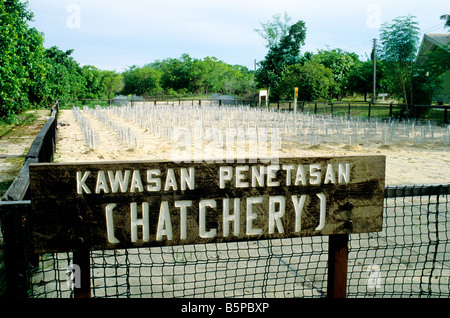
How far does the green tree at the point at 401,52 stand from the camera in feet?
85.3

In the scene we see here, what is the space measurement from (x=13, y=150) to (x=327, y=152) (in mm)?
10647

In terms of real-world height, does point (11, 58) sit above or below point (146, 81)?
below

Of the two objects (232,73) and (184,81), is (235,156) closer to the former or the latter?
(184,81)

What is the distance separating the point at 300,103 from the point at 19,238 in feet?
115

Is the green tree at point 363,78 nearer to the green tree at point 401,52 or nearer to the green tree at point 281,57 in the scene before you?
the green tree at point 281,57

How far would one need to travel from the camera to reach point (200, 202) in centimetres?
262

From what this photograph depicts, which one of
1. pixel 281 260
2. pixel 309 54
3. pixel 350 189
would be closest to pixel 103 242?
pixel 350 189

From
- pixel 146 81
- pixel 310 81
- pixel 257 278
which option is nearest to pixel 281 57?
pixel 310 81

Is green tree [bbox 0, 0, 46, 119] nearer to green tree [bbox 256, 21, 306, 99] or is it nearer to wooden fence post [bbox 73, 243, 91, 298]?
wooden fence post [bbox 73, 243, 91, 298]

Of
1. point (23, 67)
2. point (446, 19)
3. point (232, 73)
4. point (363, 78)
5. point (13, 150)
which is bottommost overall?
point (13, 150)

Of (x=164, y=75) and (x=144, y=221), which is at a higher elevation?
(x=164, y=75)
